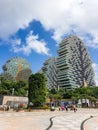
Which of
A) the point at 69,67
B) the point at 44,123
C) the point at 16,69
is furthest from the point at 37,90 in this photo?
the point at 69,67

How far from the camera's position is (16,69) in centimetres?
16750

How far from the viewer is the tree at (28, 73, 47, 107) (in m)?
48.9

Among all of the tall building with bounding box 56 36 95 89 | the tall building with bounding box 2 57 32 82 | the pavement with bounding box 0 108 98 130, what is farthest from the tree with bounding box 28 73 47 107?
the tall building with bounding box 56 36 95 89

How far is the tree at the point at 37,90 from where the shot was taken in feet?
161

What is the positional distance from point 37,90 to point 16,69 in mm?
119855

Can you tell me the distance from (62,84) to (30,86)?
470ft

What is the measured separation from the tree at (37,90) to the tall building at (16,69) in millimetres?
115367

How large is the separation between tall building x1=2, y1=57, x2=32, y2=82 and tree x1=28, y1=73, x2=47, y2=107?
115367 mm

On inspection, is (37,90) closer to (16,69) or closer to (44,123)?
(44,123)

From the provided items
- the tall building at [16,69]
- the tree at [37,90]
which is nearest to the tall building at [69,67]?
the tall building at [16,69]

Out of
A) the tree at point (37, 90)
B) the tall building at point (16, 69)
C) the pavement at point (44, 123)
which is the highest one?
the tall building at point (16, 69)

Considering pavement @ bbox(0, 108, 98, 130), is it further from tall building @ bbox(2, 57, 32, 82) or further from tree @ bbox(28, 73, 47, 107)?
tall building @ bbox(2, 57, 32, 82)

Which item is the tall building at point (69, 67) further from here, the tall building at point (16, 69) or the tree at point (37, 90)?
the tree at point (37, 90)

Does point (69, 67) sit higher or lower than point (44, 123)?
higher
